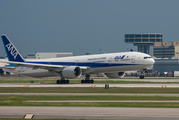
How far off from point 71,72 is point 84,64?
4044 millimetres

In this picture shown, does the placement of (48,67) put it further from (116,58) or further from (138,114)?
(138,114)

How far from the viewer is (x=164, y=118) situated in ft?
57.0

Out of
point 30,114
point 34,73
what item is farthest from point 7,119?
point 34,73

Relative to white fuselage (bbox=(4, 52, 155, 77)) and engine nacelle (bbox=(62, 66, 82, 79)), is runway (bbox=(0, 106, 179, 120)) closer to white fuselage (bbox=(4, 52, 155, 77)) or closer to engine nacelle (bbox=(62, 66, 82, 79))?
white fuselage (bbox=(4, 52, 155, 77))

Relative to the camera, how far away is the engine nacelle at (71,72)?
174ft

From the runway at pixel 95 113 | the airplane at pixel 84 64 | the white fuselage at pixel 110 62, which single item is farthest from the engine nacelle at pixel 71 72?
the runway at pixel 95 113

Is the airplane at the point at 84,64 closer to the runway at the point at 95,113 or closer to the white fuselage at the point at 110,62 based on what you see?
the white fuselage at the point at 110,62

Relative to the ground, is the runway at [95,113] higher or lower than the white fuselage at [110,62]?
lower

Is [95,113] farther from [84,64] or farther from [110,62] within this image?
[84,64]

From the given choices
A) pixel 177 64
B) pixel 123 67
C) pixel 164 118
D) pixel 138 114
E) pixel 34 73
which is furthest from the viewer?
pixel 177 64

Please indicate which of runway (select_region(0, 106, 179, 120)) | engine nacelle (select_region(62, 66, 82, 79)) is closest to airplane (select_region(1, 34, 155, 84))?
engine nacelle (select_region(62, 66, 82, 79))

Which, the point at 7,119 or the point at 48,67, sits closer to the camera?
the point at 7,119

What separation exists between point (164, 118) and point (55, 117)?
6.22 m

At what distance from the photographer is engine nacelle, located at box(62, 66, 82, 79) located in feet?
174
